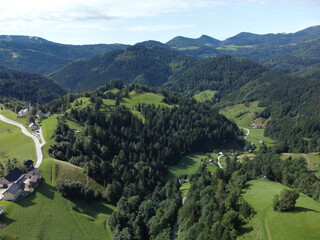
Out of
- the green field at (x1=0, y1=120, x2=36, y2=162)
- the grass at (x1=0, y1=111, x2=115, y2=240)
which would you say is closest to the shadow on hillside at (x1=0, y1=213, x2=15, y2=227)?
the grass at (x1=0, y1=111, x2=115, y2=240)

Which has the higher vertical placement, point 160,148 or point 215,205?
point 215,205

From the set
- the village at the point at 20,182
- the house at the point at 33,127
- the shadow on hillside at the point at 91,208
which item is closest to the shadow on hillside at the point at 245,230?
the shadow on hillside at the point at 91,208

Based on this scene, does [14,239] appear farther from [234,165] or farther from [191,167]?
[191,167]

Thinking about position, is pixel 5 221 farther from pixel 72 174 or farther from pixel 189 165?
pixel 189 165

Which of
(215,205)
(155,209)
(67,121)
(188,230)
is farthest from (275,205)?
(67,121)

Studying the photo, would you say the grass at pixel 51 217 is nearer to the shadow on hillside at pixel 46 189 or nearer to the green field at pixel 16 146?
the shadow on hillside at pixel 46 189

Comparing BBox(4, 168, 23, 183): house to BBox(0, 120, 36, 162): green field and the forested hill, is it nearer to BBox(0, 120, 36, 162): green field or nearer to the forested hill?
the forested hill
